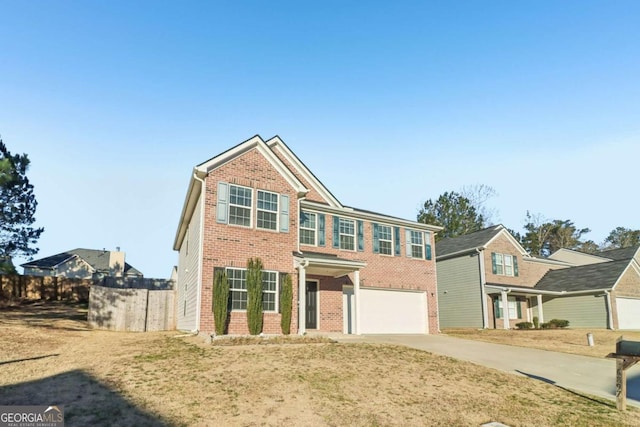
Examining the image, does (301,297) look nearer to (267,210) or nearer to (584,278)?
(267,210)

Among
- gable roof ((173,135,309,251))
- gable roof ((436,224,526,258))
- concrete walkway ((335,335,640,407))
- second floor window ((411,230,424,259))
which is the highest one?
gable roof ((173,135,309,251))

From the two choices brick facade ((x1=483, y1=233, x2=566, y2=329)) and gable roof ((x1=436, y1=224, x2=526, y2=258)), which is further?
gable roof ((x1=436, y1=224, x2=526, y2=258))

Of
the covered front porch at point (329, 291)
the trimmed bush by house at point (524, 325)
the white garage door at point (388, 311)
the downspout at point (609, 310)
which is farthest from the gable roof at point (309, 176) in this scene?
the downspout at point (609, 310)

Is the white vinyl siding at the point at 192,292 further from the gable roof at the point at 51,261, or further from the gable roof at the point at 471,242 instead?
the gable roof at the point at 51,261

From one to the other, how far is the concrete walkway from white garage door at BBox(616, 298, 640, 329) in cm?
1625

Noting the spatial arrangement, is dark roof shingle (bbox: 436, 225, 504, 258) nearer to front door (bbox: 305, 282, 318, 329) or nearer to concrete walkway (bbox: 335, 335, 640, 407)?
concrete walkway (bbox: 335, 335, 640, 407)

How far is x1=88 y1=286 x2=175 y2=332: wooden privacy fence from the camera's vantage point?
18.0 meters

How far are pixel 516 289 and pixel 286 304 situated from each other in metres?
17.1

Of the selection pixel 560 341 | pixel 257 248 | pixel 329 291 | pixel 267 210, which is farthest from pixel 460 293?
pixel 257 248

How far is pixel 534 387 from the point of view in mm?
10750

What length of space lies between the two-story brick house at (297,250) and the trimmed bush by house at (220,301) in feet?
0.68

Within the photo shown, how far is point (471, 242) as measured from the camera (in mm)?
29578

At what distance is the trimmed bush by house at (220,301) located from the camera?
49.5 feet

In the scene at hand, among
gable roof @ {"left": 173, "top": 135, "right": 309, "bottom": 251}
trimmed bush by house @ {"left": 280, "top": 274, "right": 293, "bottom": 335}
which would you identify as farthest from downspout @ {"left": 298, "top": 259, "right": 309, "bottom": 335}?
gable roof @ {"left": 173, "top": 135, "right": 309, "bottom": 251}
